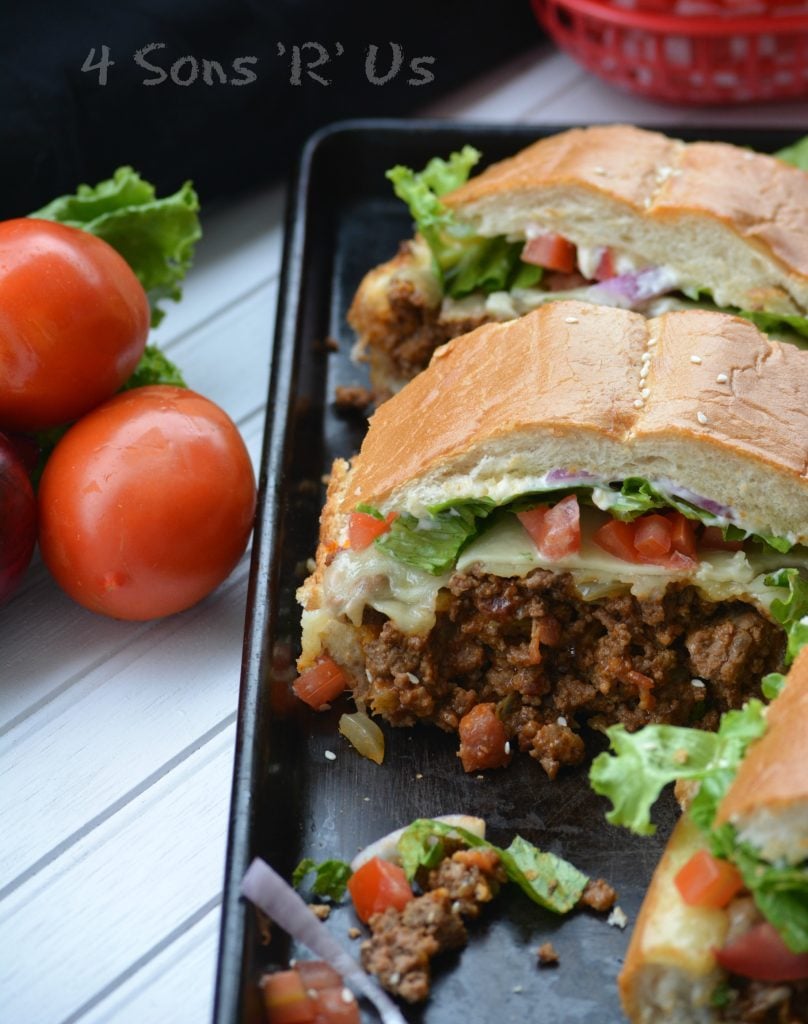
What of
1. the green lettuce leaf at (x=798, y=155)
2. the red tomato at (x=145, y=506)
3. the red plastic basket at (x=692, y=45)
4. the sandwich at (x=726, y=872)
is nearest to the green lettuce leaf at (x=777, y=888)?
the sandwich at (x=726, y=872)

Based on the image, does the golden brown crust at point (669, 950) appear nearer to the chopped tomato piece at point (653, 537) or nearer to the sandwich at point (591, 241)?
the chopped tomato piece at point (653, 537)

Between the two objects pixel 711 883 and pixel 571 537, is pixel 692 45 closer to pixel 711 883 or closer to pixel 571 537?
pixel 571 537

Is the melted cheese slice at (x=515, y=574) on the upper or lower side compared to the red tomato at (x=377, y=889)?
upper

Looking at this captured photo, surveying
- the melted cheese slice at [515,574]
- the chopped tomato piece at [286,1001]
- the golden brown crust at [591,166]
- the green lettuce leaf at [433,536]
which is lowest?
the chopped tomato piece at [286,1001]

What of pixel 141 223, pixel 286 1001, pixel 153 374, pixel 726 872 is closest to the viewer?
pixel 726 872

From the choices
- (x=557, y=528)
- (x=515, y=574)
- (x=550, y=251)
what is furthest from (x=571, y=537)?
(x=550, y=251)

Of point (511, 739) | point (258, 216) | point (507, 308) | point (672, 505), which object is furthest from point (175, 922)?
point (258, 216)
